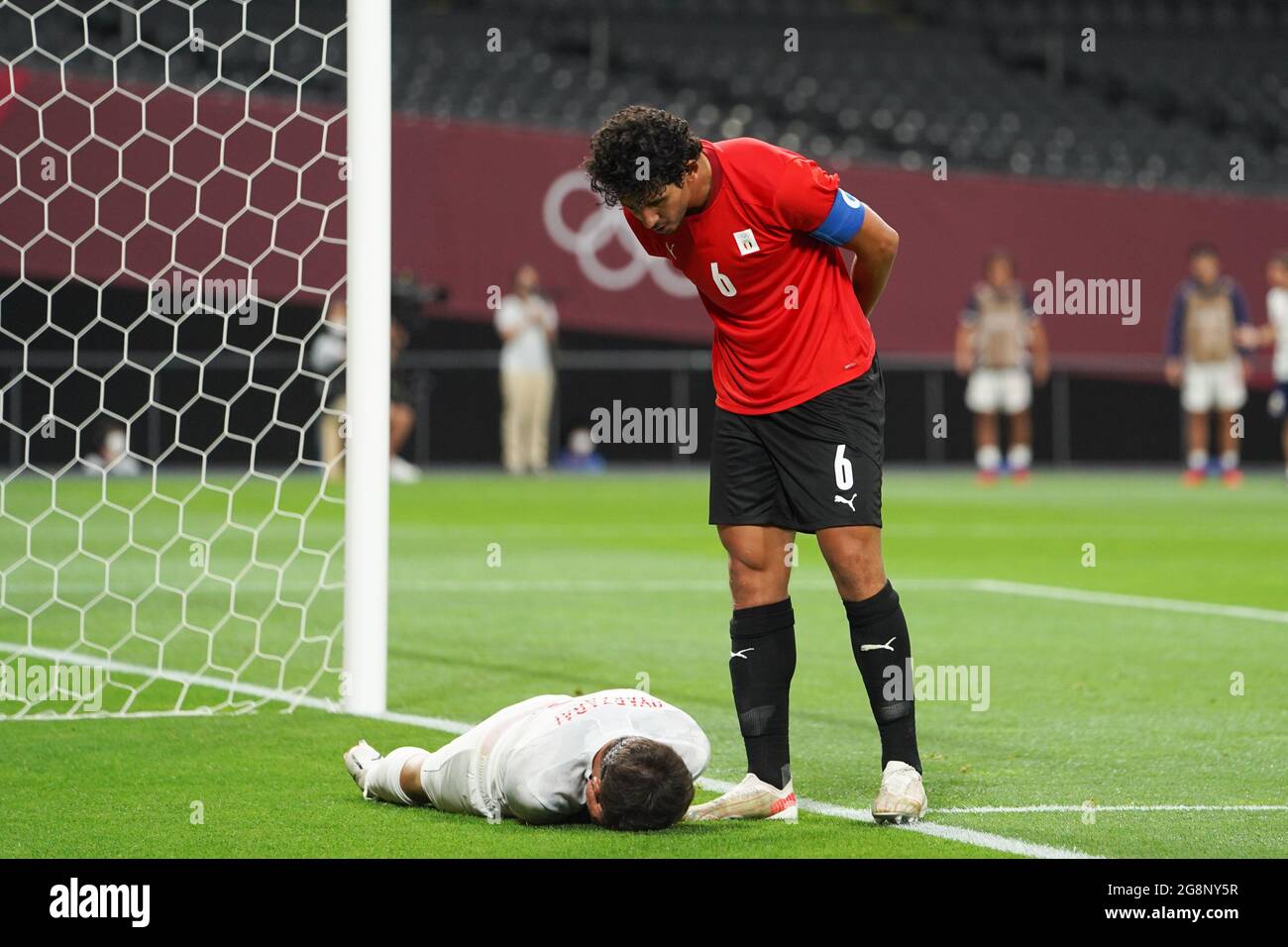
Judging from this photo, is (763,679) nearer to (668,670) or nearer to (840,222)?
(840,222)

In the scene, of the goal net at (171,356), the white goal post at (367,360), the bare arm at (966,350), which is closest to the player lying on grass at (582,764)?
the white goal post at (367,360)

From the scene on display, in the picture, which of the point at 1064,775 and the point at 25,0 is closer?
the point at 1064,775

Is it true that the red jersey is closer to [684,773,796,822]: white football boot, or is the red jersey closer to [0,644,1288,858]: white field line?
[684,773,796,822]: white football boot

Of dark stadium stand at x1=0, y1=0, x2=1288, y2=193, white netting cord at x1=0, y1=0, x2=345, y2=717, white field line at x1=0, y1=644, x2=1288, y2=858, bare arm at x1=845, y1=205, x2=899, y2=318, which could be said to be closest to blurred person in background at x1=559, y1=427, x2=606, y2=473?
white netting cord at x1=0, y1=0, x2=345, y2=717

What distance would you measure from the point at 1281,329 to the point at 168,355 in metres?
11.4

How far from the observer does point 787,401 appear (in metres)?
5.00

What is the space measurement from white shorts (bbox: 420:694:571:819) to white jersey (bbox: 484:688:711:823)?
2 centimetres

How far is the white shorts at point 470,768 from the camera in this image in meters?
4.85

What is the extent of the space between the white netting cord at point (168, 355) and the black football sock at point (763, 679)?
209 cm

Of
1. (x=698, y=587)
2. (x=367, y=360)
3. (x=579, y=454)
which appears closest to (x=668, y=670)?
(x=367, y=360)

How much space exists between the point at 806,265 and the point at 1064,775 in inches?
69.2
